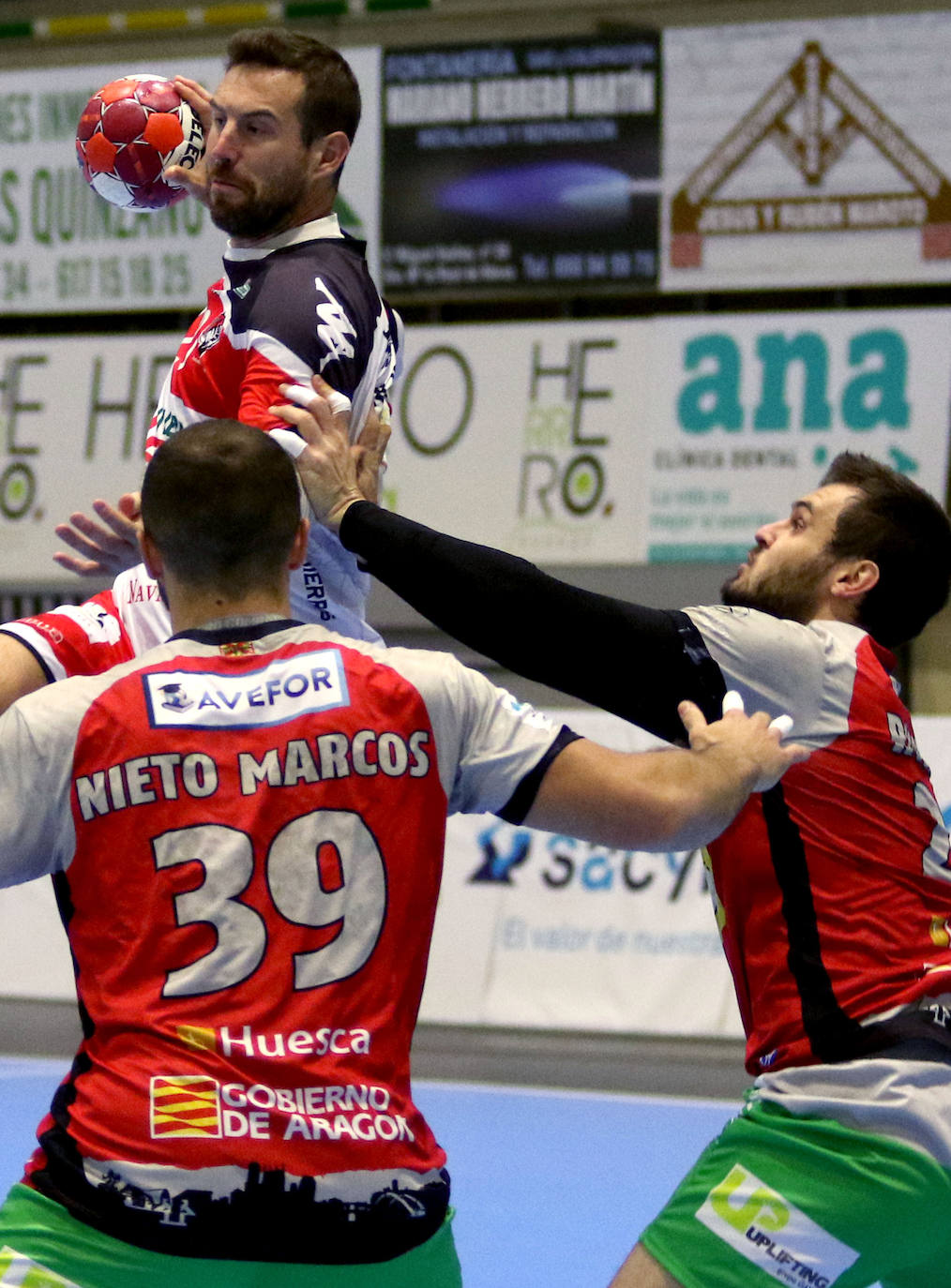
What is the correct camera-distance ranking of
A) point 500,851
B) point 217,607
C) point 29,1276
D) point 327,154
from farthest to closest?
point 500,851
point 327,154
point 217,607
point 29,1276

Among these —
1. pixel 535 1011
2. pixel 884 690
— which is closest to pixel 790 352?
pixel 535 1011

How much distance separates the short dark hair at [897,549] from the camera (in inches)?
141

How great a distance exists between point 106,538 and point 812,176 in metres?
8.55

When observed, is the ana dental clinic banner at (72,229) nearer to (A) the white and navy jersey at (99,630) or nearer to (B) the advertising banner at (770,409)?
(B) the advertising banner at (770,409)

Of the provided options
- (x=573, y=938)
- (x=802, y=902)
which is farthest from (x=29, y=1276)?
(x=573, y=938)

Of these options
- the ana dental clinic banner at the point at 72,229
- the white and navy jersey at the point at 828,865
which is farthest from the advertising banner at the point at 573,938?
the white and navy jersey at the point at 828,865

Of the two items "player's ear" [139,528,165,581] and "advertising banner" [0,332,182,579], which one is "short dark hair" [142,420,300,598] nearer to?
"player's ear" [139,528,165,581]

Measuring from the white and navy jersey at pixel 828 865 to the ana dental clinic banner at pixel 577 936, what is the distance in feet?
18.3

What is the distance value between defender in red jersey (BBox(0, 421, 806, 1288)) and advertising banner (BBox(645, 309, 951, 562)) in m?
8.88

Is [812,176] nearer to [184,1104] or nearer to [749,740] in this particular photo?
[749,740]

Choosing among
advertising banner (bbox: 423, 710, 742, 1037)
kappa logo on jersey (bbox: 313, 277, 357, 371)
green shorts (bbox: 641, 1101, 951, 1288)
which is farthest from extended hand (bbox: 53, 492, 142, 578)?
advertising banner (bbox: 423, 710, 742, 1037)

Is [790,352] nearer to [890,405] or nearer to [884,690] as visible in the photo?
[890,405]

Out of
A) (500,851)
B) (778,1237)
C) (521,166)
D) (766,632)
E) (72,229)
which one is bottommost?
(500,851)

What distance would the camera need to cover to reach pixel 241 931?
2508mm
